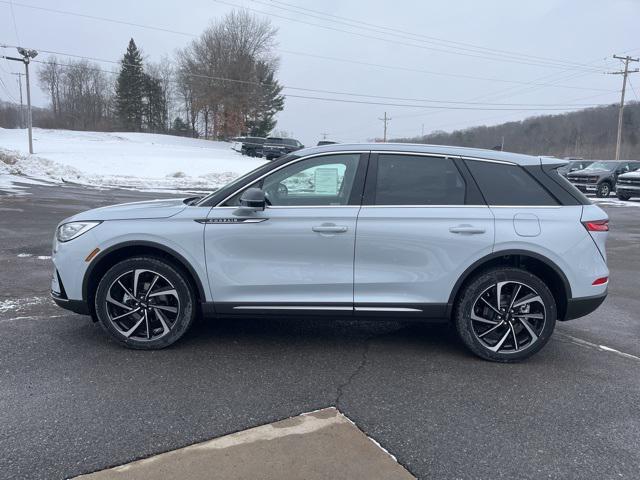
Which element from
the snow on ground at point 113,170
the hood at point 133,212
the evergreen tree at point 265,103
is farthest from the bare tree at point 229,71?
the hood at point 133,212

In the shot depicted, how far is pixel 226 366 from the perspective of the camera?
4070 mm

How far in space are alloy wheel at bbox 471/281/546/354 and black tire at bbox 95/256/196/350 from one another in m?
2.40

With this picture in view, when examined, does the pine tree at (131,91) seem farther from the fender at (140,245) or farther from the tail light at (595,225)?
the tail light at (595,225)

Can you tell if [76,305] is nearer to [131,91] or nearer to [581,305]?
[581,305]

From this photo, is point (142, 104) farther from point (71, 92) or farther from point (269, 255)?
point (269, 255)

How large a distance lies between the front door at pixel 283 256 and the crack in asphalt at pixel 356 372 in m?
0.45

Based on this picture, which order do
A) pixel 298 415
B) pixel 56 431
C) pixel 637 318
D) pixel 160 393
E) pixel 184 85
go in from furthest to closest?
1. pixel 184 85
2. pixel 637 318
3. pixel 160 393
4. pixel 298 415
5. pixel 56 431

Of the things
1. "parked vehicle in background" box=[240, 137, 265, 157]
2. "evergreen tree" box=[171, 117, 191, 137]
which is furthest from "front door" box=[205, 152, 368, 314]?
"evergreen tree" box=[171, 117, 191, 137]

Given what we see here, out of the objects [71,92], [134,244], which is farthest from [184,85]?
[134,244]

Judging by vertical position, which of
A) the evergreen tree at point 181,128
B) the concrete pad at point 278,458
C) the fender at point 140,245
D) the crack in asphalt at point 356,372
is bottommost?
the concrete pad at point 278,458

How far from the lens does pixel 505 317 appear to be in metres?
4.22

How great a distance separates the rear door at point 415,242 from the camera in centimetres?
413

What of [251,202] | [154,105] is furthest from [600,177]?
[154,105]

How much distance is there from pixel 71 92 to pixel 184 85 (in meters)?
28.4
